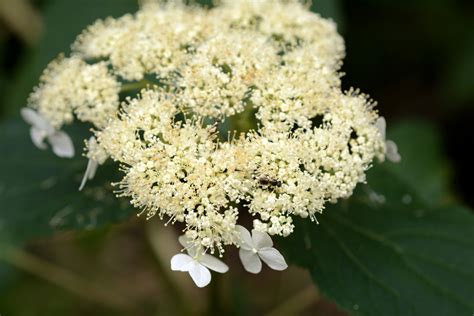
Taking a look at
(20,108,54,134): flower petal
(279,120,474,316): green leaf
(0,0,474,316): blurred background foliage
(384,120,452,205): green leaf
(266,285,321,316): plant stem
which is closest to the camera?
(279,120,474,316): green leaf

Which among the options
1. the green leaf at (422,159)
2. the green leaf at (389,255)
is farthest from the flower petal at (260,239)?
the green leaf at (422,159)

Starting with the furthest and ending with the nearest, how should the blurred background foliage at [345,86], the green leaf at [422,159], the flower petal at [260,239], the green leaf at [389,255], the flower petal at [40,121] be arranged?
1. the green leaf at [422,159]
2. the blurred background foliage at [345,86]
3. the flower petal at [40,121]
4. the green leaf at [389,255]
5. the flower petal at [260,239]

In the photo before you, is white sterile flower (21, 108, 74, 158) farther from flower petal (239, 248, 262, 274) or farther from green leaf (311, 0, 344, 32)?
green leaf (311, 0, 344, 32)

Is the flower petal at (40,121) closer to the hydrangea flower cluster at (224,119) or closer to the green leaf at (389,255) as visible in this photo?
the hydrangea flower cluster at (224,119)

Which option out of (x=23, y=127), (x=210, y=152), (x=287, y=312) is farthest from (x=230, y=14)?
(x=287, y=312)

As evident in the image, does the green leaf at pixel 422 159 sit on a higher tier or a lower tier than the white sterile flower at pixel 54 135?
higher

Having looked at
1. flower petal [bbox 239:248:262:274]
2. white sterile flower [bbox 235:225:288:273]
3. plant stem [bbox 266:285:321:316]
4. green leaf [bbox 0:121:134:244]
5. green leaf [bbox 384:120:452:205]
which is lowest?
flower petal [bbox 239:248:262:274]

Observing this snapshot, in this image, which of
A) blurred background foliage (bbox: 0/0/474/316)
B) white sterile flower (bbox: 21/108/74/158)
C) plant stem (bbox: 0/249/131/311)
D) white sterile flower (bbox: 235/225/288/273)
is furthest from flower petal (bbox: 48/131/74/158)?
plant stem (bbox: 0/249/131/311)

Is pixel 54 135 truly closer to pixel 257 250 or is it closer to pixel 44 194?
pixel 44 194
